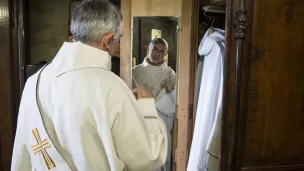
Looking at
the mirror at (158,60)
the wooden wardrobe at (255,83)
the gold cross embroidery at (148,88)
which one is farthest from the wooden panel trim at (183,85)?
the wooden wardrobe at (255,83)

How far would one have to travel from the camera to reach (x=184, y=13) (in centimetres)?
151

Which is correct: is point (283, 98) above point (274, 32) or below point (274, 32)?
below

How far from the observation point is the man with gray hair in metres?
0.78

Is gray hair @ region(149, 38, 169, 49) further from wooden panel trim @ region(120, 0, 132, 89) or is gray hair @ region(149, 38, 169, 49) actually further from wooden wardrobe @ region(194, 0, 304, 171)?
wooden wardrobe @ region(194, 0, 304, 171)

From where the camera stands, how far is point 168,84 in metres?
1.59

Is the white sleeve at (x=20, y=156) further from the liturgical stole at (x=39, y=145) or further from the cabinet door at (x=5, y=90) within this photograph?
the cabinet door at (x=5, y=90)

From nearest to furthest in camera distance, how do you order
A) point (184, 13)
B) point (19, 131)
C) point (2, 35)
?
point (19, 131) → point (2, 35) → point (184, 13)

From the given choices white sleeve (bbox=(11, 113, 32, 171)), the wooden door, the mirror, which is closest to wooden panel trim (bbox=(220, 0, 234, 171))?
the wooden door

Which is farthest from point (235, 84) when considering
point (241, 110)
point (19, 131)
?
point (19, 131)

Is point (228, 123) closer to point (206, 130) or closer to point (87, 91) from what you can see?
point (206, 130)

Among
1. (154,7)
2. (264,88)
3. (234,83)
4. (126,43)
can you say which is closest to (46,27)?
(126,43)

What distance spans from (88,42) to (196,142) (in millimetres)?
847

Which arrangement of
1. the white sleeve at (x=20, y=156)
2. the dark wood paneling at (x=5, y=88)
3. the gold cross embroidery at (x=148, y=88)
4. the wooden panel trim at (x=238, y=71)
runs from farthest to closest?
1. the gold cross embroidery at (x=148, y=88)
2. the dark wood paneling at (x=5, y=88)
3. the wooden panel trim at (x=238, y=71)
4. the white sleeve at (x=20, y=156)

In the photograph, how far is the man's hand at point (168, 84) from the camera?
5.20 ft
